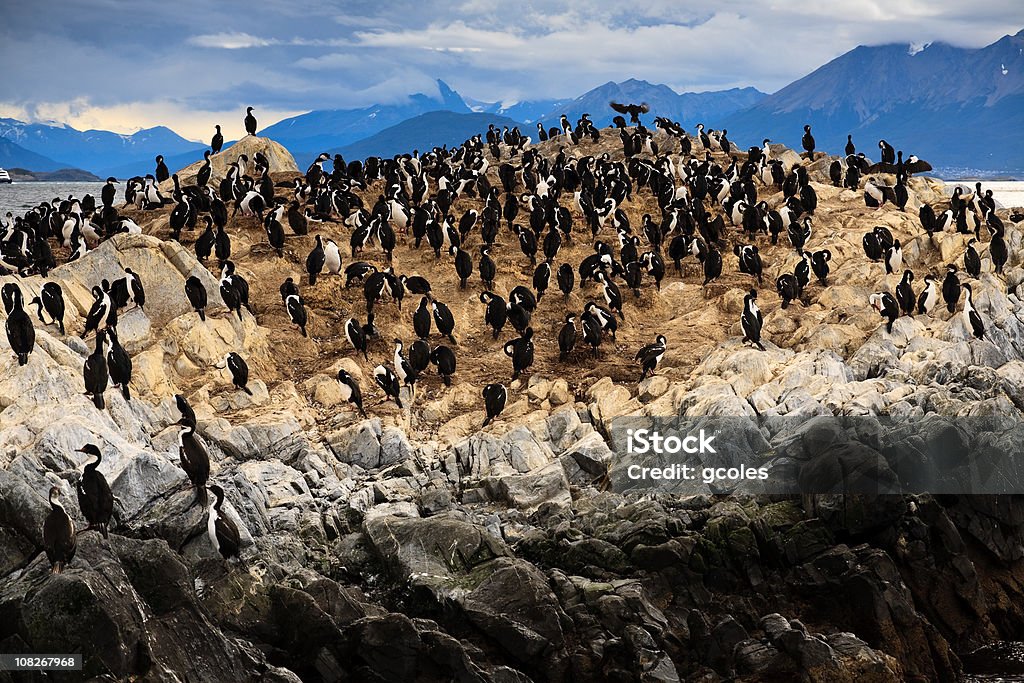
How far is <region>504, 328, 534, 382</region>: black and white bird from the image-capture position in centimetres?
1988

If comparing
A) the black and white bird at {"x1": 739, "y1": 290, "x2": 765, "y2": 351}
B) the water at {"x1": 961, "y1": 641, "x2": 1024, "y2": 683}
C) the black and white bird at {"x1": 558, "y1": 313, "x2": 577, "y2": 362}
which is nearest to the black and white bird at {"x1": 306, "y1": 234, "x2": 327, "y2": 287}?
the black and white bird at {"x1": 558, "y1": 313, "x2": 577, "y2": 362}

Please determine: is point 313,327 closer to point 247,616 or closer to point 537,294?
point 537,294

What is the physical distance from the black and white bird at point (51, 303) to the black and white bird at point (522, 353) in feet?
26.3

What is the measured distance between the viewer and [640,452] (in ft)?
56.4

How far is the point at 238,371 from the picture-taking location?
724 inches

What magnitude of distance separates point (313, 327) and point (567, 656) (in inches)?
403

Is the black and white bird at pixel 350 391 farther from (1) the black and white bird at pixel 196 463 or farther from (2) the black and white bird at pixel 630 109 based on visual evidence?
(2) the black and white bird at pixel 630 109

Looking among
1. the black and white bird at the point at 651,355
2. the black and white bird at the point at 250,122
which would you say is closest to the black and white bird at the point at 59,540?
the black and white bird at the point at 651,355

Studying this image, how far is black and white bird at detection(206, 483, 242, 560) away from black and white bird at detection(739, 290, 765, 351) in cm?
1048

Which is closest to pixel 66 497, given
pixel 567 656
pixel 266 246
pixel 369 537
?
pixel 369 537

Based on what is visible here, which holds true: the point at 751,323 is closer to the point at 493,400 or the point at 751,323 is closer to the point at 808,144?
the point at 493,400

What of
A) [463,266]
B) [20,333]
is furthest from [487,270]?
[20,333]

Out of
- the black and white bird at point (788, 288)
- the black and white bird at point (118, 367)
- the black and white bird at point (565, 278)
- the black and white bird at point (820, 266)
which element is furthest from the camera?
the black and white bird at point (820, 266)

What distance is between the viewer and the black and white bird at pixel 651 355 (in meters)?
19.6
